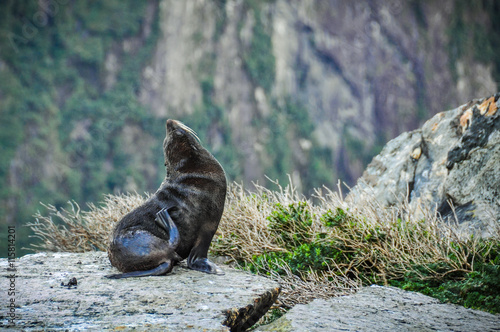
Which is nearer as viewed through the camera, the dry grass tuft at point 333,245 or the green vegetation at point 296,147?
the dry grass tuft at point 333,245

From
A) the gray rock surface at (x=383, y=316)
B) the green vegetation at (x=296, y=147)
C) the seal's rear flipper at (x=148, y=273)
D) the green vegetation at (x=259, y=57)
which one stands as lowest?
the gray rock surface at (x=383, y=316)

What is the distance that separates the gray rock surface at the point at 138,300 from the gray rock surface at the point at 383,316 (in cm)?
27

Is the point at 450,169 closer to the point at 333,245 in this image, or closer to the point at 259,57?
the point at 333,245

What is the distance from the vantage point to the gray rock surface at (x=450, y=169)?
5.10 metres

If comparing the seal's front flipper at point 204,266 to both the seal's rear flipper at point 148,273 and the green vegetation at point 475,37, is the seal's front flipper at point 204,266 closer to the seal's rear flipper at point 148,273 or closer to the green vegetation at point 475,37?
the seal's rear flipper at point 148,273

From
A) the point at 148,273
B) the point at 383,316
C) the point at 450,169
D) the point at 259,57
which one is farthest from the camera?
the point at 259,57

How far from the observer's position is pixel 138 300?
3217mm

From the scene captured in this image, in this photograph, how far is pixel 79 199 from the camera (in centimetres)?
4284

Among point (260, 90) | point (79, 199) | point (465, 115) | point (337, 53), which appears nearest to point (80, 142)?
point (79, 199)

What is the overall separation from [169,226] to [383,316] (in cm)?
171

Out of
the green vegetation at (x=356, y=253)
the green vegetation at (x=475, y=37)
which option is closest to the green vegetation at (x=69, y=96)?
the green vegetation at (x=475, y=37)

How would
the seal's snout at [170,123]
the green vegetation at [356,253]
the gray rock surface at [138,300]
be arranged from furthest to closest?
the seal's snout at [170,123] → the green vegetation at [356,253] → the gray rock surface at [138,300]

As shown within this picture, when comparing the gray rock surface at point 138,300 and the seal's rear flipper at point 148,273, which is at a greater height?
the seal's rear flipper at point 148,273

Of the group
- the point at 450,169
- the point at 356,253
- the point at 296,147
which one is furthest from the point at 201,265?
the point at 296,147
